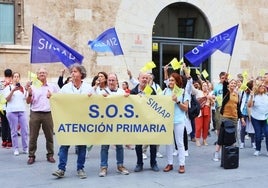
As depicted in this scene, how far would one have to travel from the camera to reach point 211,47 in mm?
10523

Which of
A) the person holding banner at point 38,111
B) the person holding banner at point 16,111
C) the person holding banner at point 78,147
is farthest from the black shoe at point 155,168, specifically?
the person holding banner at point 16,111

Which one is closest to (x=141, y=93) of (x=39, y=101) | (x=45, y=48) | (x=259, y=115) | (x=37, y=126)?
(x=39, y=101)

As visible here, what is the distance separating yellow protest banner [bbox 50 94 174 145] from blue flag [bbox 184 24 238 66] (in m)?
2.58

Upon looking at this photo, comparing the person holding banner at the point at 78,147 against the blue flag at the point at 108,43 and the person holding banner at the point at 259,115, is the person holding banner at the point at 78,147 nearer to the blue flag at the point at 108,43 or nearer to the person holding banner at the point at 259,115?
the blue flag at the point at 108,43

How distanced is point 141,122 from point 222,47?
383 cm

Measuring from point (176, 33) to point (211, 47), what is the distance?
750cm

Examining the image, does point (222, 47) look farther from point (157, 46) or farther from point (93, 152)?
point (157, 46)

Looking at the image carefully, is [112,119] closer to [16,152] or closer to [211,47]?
[16,152]

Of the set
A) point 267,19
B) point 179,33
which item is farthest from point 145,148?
point 267,19

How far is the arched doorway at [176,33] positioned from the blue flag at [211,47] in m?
6.64

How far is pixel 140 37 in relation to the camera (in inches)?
650

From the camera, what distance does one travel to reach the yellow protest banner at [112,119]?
7.59 meters

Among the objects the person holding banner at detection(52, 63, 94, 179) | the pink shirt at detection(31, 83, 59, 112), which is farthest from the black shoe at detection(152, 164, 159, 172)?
the pink shirt at detection(31, 83, 59, 112)

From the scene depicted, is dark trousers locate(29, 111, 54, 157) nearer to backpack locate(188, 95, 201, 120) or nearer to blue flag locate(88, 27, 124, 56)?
blue flag locate(88, 27, 124, 56)
